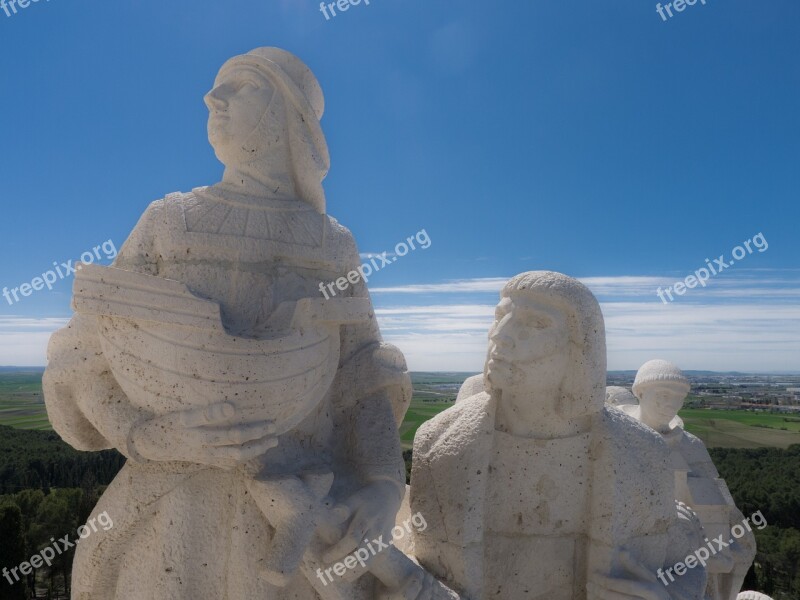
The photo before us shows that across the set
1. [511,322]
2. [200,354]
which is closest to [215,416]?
[200,354]

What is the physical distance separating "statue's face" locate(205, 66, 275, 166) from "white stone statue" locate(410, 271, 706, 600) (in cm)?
140

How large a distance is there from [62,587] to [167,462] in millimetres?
18943

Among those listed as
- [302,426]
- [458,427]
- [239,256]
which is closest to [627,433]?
[458,427]

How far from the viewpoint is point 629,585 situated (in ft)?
8.98

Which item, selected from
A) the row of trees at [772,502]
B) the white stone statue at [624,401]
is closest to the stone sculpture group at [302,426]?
the white stone statue at [624,401]

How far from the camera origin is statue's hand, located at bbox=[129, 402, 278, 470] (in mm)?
2045

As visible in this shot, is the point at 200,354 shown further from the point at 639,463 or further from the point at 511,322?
the point at 639,463

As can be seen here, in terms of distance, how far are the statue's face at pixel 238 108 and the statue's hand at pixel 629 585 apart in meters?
2.58

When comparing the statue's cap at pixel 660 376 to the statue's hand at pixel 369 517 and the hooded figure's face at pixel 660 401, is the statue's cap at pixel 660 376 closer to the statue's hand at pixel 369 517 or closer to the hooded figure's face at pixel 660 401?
the hooded figure's face at pixel 660 401

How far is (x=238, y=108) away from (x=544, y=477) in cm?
224

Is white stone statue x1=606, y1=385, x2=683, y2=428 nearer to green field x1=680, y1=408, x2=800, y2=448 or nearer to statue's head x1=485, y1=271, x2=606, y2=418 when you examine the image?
statue's head x1=485, y1=271, x2=606, y2=418

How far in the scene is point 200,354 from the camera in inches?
81.0

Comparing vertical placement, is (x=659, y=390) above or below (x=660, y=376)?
below

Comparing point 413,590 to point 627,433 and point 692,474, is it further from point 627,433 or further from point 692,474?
point 692,474
